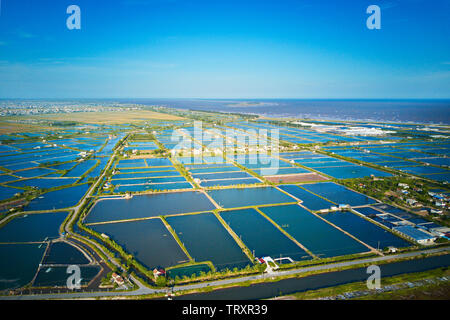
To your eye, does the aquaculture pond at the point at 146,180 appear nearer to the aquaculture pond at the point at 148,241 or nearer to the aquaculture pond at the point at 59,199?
the aquaculture pond at the point at 59,199

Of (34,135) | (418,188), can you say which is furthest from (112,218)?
(34,135)

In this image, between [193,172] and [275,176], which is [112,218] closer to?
[193,172]

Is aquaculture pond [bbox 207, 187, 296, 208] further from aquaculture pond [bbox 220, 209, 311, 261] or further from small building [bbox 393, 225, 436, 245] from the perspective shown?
small building [bbox 393, 225, 436, 245]

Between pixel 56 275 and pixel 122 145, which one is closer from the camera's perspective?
pixel 56 275

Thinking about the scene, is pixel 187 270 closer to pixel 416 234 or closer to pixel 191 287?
pixel 191 287

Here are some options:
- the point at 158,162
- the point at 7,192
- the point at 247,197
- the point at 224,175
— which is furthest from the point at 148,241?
the point at 158,162
